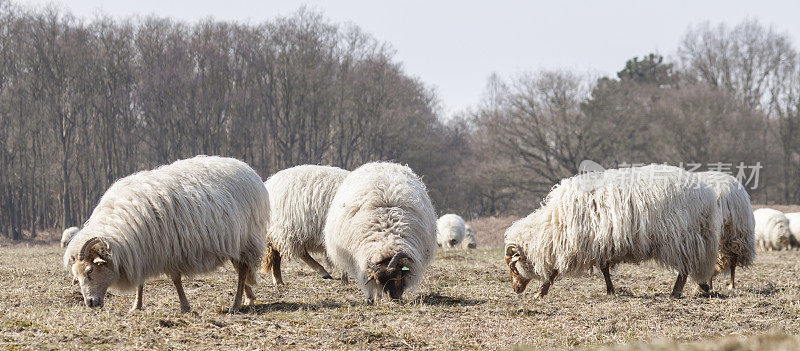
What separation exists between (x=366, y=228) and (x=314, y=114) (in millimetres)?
35996

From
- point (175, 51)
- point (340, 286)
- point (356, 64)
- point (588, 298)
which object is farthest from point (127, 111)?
point (588, 298)

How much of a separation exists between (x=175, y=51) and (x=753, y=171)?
114 feet

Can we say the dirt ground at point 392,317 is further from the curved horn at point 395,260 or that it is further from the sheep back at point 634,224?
the sheep back at point 634,224

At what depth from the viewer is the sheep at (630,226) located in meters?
9.73

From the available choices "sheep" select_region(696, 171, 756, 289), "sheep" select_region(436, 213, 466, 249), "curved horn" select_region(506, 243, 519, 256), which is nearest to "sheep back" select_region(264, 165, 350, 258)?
"curved horn" select_region(506, 243, 519, 256)

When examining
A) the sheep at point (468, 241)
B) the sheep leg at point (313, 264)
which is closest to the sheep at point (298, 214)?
the sheep leg at point (313, 264)

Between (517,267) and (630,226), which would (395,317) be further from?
(630,226)

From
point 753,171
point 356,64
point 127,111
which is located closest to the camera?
point 127,111

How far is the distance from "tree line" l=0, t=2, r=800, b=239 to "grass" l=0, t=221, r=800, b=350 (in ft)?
94.7

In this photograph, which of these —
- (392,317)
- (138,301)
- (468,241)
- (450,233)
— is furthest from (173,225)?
(468,241)

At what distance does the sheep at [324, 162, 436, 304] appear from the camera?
8.90 m

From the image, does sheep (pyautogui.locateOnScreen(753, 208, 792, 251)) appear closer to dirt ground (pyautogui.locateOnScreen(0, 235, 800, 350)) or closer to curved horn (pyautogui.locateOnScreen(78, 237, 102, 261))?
dirt ground (pyautogui.locateOnScreen(0, 235, 800, 350))

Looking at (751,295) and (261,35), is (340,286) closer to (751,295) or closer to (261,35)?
(751,295)

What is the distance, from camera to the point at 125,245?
802 centimetres
